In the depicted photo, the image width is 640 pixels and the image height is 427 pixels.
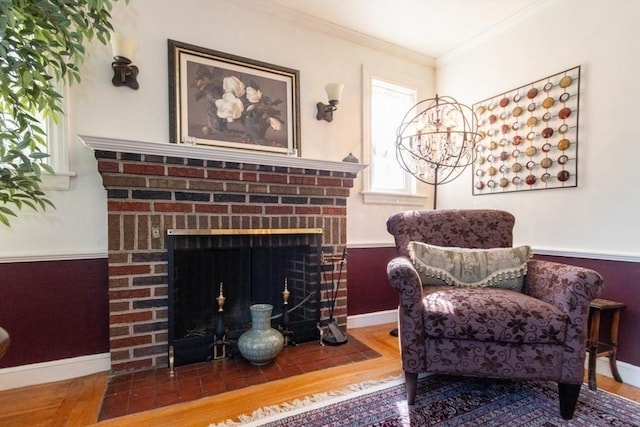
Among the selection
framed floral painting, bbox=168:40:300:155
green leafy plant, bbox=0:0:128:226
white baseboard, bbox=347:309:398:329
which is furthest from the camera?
white baseboard, bbox=347:309:398:329

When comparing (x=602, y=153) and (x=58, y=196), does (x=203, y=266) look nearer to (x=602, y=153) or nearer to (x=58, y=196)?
(x=58, y=196)

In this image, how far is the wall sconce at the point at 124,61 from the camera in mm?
1894

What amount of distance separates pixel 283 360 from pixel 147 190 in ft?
4.51

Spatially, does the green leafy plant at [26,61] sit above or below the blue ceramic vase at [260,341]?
above

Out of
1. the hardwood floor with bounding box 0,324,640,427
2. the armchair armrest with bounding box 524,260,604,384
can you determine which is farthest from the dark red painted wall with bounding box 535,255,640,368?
the armchair armrest with bounding box 524,260,604,384

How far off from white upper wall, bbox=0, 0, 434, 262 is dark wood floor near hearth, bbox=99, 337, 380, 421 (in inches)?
31.6

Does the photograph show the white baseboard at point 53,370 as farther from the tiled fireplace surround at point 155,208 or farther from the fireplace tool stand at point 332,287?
the fireplace tool stand at point 332,287

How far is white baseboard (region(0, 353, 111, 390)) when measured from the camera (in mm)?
1764

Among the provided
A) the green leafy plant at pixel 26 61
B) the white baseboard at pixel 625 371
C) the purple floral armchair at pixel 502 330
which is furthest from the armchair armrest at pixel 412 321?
the green leafy plant at pixel 26 61

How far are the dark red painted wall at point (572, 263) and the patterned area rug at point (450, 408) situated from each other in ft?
1.39

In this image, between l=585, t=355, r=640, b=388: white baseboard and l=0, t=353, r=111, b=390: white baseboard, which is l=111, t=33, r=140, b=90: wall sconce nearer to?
l=0, t=353, r=111, b=390: white baseboard

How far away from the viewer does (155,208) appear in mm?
1965

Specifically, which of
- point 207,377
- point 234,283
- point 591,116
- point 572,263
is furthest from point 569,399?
point 234,283

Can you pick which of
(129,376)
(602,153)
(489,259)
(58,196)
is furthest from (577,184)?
(58,196)
